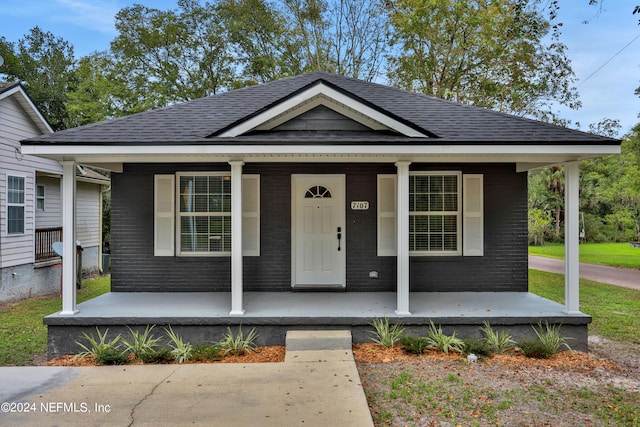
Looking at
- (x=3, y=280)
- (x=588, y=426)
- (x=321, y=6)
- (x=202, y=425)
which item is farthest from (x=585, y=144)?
(x=321, y=6)

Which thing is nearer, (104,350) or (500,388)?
(500,388)

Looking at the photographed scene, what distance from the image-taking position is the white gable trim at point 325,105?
19.4 ft

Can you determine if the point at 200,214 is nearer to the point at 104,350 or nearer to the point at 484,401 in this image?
the point at 104,350

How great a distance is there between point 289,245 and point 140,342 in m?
3.11

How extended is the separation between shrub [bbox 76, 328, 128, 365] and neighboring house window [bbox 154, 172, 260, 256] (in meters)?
2.20

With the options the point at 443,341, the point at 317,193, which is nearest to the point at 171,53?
the point at 317,193

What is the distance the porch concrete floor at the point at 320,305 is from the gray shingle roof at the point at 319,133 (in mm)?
2548

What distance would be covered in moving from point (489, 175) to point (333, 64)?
14.9 m

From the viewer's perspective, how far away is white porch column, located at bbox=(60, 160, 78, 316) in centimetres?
605

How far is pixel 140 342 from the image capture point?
18.8 ft

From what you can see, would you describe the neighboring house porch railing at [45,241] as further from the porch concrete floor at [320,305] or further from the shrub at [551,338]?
the shrub at [551,338]

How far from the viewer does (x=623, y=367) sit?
5.45 m

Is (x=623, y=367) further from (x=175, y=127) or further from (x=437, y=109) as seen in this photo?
(x=175, y=127)

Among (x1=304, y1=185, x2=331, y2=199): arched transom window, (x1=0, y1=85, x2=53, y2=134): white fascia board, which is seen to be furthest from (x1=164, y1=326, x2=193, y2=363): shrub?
(x1=0, y1=85, x2=53, y2=134): white fascia board
